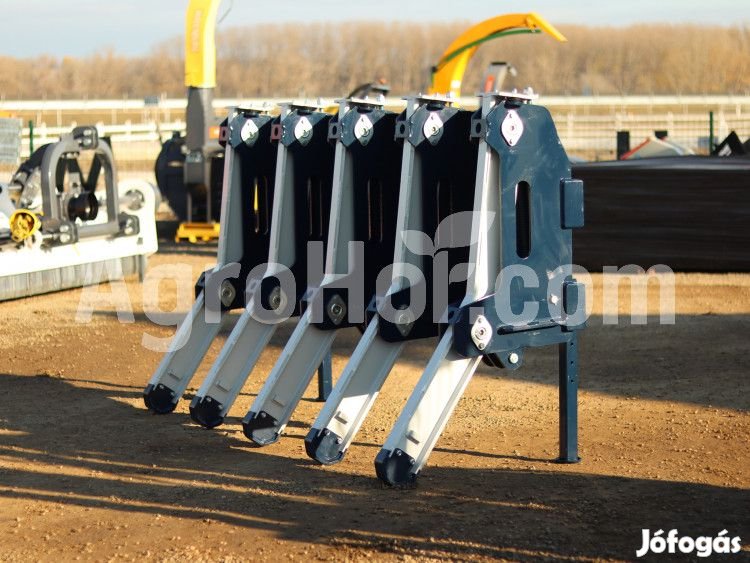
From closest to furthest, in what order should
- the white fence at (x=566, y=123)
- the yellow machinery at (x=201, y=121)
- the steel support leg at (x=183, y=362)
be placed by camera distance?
the steel support leg at (x=183, y=362) < the yellow machinery at (x=201, y=121) < the white fence at (x=566, y=123)

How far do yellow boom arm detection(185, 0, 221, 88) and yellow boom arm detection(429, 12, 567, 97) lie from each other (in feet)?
13.2

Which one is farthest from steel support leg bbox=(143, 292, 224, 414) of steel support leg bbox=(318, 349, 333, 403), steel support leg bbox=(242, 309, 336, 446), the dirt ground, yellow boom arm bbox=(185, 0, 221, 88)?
yellow boom arm bbox=(185, 0, 221, 88)

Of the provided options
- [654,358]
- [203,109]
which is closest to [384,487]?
[654,358]

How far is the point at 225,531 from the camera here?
536 centimetres

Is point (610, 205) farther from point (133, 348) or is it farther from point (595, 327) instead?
point (133, 348)

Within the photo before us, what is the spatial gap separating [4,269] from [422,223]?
21.8 ft

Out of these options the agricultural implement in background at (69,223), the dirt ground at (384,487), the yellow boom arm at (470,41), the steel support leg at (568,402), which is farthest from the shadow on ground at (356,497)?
the yellow boom arm at (470,41)

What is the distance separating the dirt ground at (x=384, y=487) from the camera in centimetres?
523

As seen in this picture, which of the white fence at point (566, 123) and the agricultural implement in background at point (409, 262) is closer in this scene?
the agricultural implement in background at point (409, 262)

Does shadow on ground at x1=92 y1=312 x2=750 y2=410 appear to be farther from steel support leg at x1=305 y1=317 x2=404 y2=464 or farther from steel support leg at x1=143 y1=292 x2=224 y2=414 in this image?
steel support leg at x1=305 y1=317 x2=404 y2=464

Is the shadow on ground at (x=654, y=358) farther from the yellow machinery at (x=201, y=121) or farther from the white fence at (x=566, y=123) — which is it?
the yellow machinery at (x=201, y=121)

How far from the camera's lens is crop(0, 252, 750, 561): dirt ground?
206 inches

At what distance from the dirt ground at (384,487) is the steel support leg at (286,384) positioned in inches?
4.7

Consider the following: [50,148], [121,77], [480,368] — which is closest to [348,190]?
[480,368]
